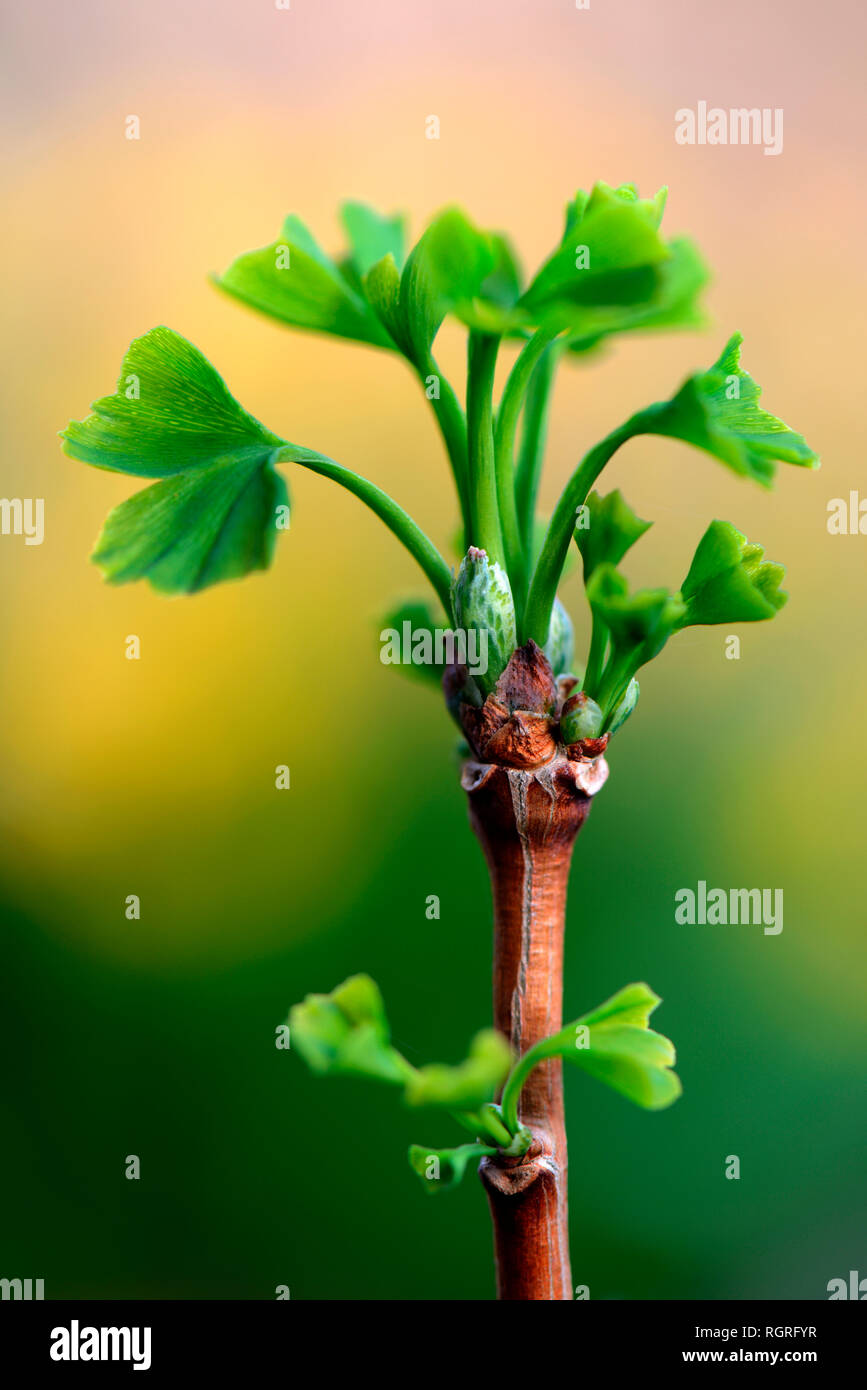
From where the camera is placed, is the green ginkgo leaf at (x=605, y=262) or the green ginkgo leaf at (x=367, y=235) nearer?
the green ginkgo leaf at (x=605, y=262)

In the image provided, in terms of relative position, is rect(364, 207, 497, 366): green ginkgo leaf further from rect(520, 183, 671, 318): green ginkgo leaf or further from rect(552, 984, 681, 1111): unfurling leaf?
rect(552, 984, 681, 1111): unfurling leaf

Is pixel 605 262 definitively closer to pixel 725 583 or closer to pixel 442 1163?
pixel 725 583

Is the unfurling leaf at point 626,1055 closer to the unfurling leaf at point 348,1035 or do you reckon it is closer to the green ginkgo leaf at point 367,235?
the unfurling leaf at point 348,1035

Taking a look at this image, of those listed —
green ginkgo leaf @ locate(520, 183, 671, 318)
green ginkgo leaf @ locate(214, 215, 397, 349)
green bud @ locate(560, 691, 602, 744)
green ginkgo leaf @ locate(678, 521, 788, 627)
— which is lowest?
green bud @ locate(560, 691, 602, 744)

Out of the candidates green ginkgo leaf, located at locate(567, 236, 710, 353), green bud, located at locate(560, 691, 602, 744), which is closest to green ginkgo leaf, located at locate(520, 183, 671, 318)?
green ginkgo leaf, located at locate(567, 236, 710, 353)

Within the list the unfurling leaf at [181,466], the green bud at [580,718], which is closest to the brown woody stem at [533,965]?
the green bud at [580,718]

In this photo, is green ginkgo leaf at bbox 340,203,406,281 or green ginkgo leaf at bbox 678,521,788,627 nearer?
green ginkgo leaf at bbox 678,521,788,627
